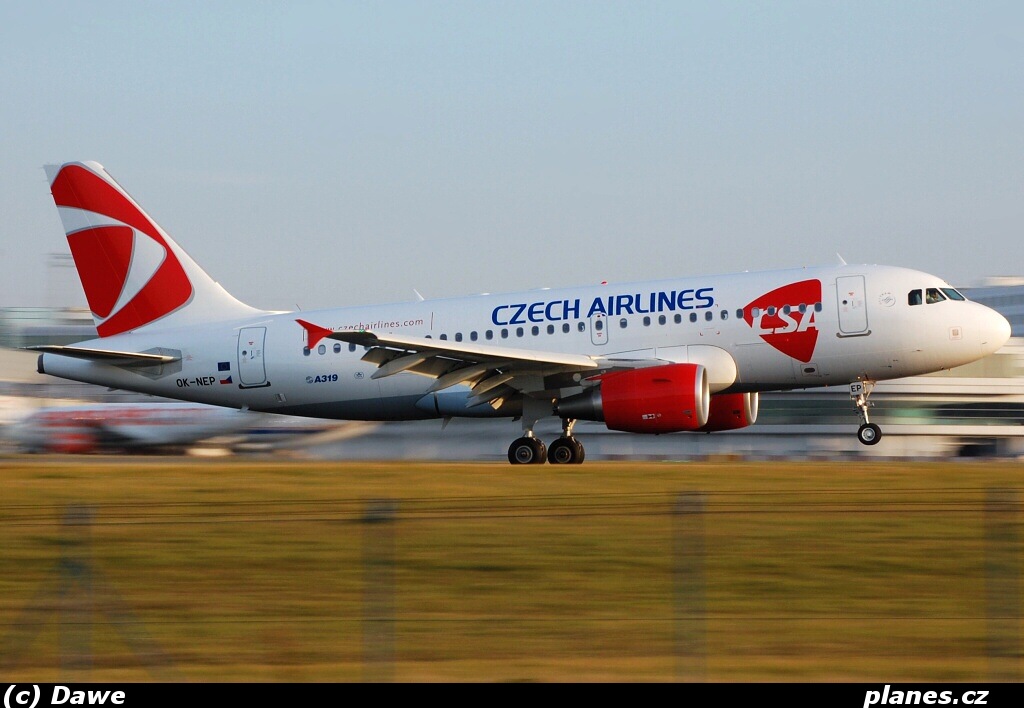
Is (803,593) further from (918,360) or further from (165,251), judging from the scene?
(165,251)

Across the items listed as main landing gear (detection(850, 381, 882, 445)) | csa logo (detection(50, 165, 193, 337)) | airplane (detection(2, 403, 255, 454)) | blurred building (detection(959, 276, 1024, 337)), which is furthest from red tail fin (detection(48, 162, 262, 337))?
blurred building (detection(959, 276, 1024, 337))

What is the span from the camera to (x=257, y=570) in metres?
14.2

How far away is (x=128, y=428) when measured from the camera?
51.5m

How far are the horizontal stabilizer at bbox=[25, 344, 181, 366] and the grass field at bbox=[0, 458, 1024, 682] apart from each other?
425 inches

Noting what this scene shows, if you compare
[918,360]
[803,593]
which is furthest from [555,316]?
[803,593]

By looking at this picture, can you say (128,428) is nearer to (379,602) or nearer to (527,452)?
(527,452)

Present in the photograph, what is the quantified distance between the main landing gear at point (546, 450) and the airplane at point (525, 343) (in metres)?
0.04

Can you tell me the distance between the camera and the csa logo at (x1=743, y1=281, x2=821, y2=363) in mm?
26609

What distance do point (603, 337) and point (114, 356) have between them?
11592 millimetres

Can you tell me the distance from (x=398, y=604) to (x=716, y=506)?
19.6 ft

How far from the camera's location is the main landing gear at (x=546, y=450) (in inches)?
1081

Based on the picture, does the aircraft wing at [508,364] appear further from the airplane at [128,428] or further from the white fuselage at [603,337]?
the airplane at [128,428]

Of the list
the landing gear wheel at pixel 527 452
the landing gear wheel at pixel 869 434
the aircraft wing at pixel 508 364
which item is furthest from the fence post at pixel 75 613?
the landing gear wheel at pixel 869 434

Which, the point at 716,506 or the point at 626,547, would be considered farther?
the point at 716,506
